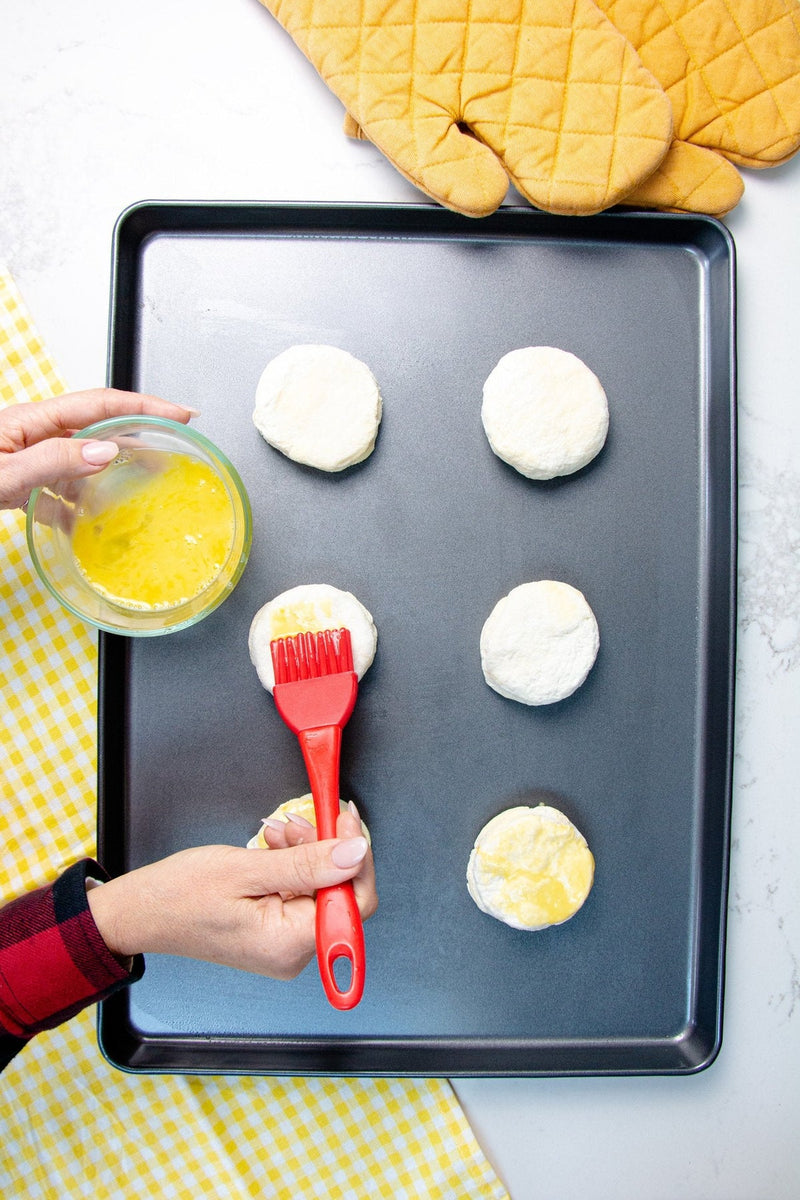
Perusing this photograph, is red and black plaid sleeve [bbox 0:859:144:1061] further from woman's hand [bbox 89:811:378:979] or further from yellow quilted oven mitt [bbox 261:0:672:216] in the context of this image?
yellow quilted oven mitt [bbox 261:0:672:216]

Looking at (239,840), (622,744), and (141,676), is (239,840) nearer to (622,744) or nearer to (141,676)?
(141,676)

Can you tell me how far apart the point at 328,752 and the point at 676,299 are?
0.70 metres

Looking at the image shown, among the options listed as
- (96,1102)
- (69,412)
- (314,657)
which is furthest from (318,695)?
(96,1102)

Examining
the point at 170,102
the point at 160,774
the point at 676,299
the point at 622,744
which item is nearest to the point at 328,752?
the point at 160,774

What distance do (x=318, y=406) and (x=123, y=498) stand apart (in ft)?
0.82

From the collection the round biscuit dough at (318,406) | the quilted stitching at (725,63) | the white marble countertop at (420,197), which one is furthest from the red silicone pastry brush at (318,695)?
the quilted stitching at (725,63)

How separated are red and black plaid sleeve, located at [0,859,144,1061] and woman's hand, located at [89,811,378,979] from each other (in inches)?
0.7

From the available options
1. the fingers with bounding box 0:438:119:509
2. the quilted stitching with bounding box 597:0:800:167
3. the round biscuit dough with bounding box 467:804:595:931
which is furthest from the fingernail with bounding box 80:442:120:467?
the quilted stitching with bounding box 597:0:800:167

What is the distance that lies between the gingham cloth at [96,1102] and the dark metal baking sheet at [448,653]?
0.06 m

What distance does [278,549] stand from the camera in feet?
3.25

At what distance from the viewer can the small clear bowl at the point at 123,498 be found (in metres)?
0.88

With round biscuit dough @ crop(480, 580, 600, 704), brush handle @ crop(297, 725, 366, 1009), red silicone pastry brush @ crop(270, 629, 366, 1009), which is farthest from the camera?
round biscuit dough @ crop(480, 580, 600, 704)

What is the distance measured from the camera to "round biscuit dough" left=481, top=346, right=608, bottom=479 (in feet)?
3.14

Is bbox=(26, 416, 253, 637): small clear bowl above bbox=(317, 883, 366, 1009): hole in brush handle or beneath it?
above
